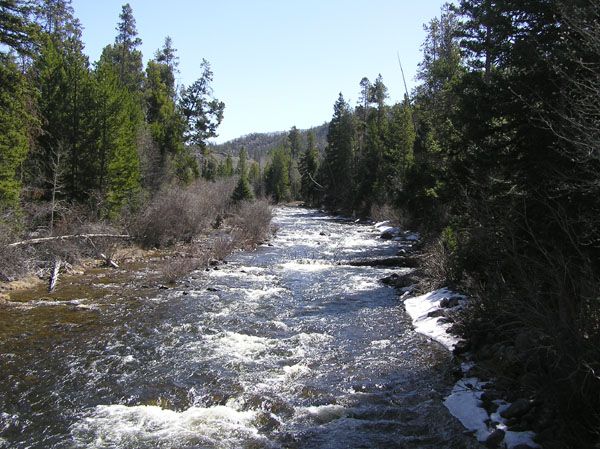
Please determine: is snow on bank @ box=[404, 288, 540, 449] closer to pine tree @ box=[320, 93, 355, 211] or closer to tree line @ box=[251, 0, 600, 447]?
tree line @ box=[251, 0, 600, 447]

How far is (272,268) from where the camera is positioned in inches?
875

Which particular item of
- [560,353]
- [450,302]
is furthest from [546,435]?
[450,302]

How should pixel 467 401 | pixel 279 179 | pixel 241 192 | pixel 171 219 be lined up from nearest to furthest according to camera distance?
pixel 467 401, pixel 171 219, pixel 241 192, pixel 279 179

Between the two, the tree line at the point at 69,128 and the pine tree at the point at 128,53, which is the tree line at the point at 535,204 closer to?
the tree line at the point at 69,128

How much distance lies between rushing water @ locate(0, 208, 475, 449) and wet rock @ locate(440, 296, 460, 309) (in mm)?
1273

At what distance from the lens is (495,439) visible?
A: 6.76 metres

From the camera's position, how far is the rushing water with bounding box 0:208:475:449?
23.8 feet

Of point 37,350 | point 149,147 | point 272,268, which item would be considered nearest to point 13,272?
point 37,350

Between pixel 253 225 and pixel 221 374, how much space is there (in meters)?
21.9

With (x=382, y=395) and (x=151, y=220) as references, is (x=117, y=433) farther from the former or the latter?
(x=151, y=220)

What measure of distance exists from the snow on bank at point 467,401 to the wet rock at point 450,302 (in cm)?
7

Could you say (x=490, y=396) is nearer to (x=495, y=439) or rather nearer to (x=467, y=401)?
(x=467, y=401)

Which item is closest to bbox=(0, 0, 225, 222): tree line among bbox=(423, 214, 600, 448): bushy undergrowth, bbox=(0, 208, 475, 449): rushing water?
bbox=(0, 208, 475, 449): rushing water

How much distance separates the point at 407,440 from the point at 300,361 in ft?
Answer: 11.9
